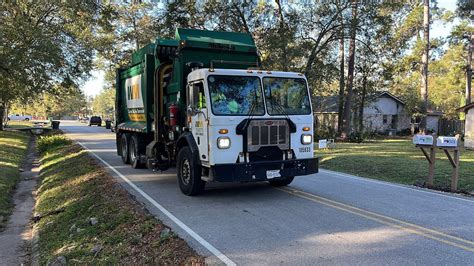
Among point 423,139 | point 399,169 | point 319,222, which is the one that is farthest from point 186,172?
point 399,169

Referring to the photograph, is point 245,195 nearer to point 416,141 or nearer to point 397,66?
point 416,141

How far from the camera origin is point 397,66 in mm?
31109

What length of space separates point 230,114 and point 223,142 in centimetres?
57

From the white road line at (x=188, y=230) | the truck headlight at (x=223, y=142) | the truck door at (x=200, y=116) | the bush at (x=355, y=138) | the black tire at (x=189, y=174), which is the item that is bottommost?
the white road line at (x=188, y=230)

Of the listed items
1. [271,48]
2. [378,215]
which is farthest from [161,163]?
[271,48]

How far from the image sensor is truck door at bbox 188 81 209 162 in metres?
8.34

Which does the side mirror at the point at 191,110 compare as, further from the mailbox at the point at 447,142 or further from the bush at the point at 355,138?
the bush at the point at 355,138

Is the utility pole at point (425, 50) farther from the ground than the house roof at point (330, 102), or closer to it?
farther from the ground

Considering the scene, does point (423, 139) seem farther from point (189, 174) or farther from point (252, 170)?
point (189, 174)

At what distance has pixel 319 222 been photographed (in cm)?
689

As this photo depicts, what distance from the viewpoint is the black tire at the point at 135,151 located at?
530 inches

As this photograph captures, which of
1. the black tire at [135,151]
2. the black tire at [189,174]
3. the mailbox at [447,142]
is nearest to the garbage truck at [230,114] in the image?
the black tire at [189,174]

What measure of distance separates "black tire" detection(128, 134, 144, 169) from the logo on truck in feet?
2.25

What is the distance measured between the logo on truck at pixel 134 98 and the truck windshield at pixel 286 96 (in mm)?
5285
